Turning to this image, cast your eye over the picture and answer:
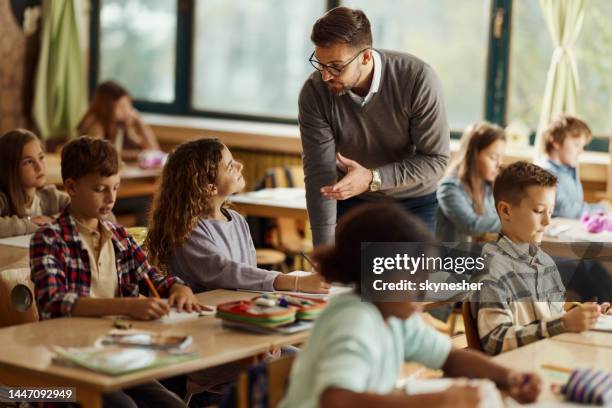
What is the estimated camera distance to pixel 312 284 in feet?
9.92

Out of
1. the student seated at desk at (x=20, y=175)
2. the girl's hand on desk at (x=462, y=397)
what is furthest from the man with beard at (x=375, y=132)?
the girl's hand on desk at (x=462, y=397)

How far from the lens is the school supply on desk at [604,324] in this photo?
2.80m

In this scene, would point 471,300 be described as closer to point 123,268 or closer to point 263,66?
point 123,268

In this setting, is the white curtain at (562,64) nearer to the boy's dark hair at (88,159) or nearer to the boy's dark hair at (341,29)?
the boy's dark hair at (341,29)

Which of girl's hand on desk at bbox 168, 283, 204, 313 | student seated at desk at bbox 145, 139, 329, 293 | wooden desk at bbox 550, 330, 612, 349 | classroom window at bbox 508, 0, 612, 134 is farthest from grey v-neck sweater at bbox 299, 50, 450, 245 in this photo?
classroom window at bbox 508, 0, 612, 134

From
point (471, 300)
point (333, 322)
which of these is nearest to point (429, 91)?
point (471, 300)

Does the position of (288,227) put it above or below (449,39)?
below

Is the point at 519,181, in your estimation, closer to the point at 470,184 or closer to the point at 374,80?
the point at 374,80

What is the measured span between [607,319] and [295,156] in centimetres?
401

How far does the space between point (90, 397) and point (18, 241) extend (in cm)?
180

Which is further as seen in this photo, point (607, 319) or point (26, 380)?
point (607, 319)

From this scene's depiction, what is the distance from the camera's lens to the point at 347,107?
3.55 meters

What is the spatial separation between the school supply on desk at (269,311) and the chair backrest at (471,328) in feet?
1.29

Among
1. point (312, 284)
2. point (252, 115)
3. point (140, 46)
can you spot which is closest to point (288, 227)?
point (252, 115)
